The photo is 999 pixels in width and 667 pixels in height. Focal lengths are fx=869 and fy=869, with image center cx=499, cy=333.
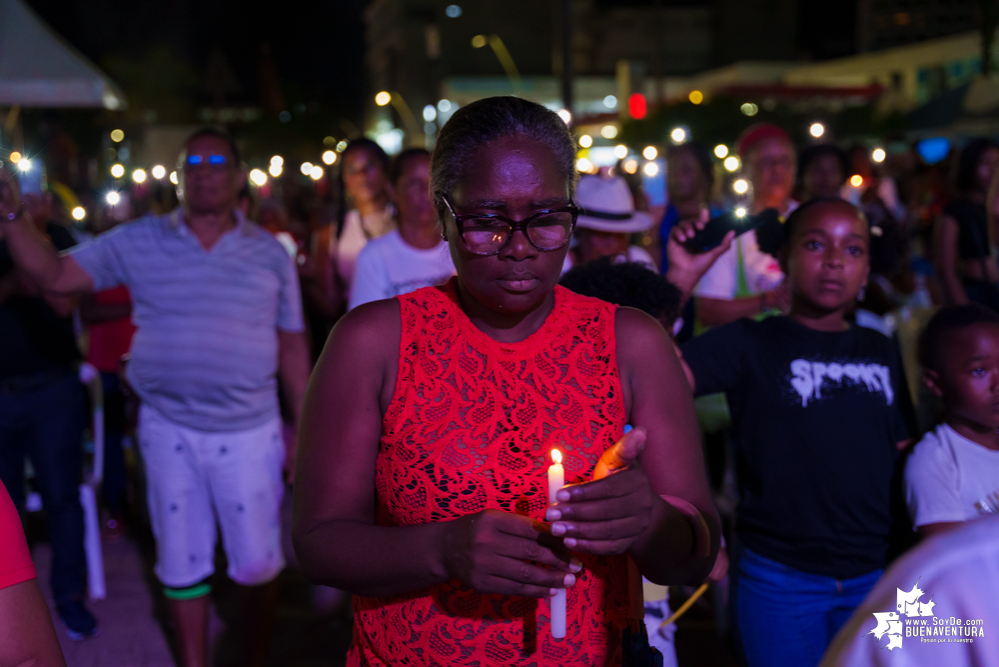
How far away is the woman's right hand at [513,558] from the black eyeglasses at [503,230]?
1.77ft

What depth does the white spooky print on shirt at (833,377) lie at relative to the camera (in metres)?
2.68

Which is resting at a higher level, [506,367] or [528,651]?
[506,367]

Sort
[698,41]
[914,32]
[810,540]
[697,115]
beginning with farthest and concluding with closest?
[698,41] → [914,32] → [697,115] → [810,540]

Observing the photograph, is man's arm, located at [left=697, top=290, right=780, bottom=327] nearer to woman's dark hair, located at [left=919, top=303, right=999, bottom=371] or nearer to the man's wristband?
woman's dark hair, located at [left=919, top=303, right=999, bottom=371]

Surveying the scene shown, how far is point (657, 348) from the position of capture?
70.8 inches

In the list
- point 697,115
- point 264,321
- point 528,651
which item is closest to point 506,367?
point 528,651

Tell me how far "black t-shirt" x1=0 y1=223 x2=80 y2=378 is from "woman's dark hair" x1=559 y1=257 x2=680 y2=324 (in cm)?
290

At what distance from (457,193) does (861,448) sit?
1.61m

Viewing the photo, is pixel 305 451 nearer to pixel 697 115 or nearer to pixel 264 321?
pixel 264 321

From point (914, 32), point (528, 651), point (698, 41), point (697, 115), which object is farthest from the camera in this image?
point (698, 41)

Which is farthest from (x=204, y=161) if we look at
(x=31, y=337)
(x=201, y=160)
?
(x=31, y=337)

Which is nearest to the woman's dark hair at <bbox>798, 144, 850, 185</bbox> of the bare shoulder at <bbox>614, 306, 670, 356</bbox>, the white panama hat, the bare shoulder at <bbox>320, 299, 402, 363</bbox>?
the white panama hat

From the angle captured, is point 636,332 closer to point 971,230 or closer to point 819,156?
point 819,156

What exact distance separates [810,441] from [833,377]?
218 millimetres
